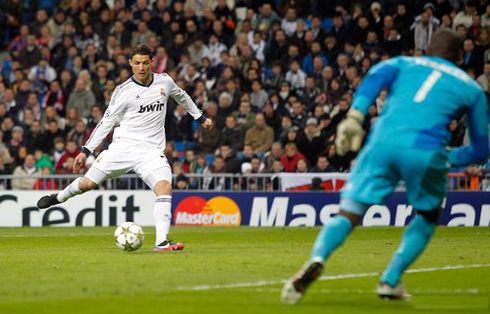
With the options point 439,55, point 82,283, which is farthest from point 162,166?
point 439,55

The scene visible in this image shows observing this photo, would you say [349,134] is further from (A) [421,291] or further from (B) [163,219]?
(B) [163,219]

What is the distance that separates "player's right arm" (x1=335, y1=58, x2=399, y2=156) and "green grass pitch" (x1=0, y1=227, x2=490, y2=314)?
3.71 feet

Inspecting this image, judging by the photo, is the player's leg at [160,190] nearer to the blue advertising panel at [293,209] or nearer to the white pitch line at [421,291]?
the white pitch line at [421,291]

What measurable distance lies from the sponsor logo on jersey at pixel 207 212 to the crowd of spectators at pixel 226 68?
0.49 metres

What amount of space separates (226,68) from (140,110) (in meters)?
11.2

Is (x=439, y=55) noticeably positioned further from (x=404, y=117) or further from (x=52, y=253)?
(x=52, y=253)

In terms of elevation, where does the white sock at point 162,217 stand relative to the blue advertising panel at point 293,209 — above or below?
above

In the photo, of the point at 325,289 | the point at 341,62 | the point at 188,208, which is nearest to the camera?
the point at 325,289

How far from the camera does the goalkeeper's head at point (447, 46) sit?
24.9 ft

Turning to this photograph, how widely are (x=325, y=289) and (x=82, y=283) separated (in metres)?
2.02

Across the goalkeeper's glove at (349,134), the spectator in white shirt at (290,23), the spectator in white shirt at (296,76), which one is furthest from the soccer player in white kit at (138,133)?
the spectator in white shirt at (290,23)

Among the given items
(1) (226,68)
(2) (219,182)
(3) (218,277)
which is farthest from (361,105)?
(1) (226,68)

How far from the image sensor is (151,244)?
14102 millimetres

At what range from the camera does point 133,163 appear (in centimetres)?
1277
